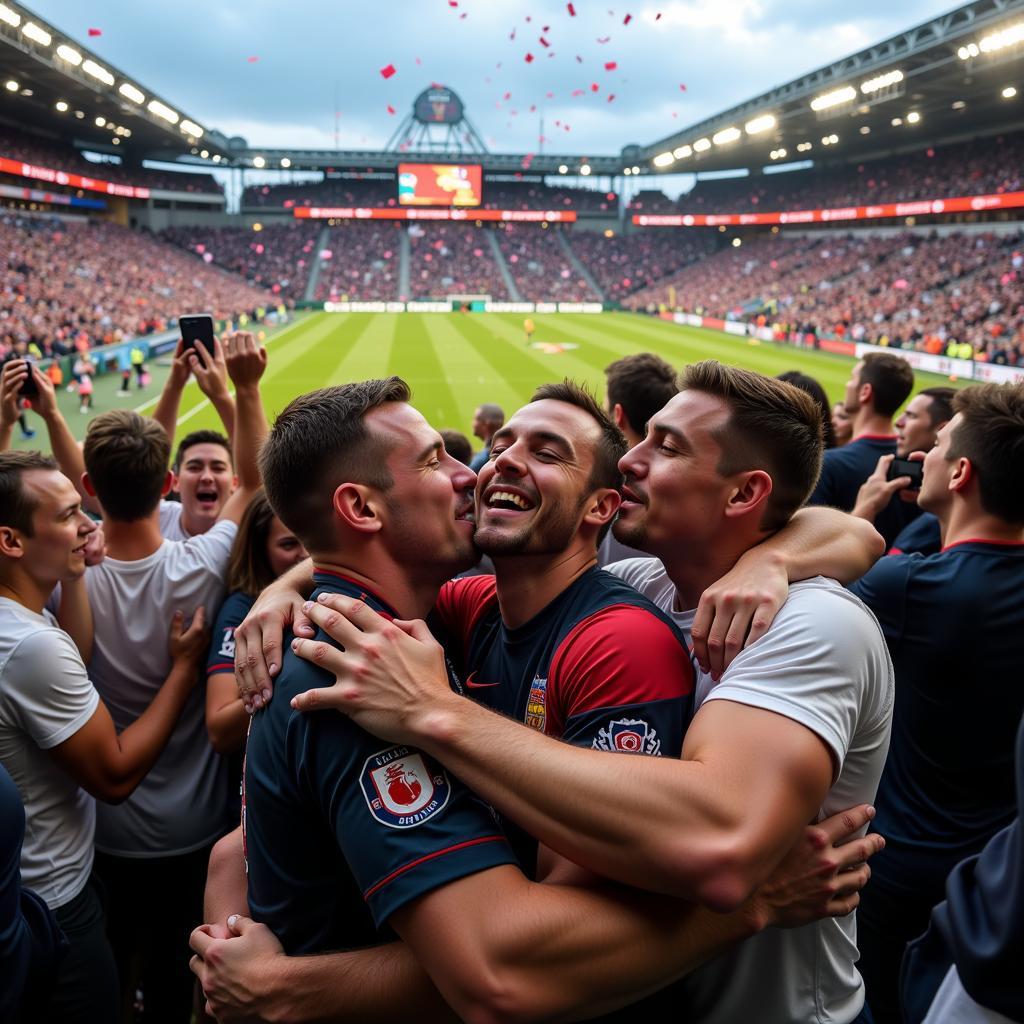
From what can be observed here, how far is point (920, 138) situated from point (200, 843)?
65.4 meters

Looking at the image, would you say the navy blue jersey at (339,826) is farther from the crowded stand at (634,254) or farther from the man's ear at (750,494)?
the crowded stand at (634,254)

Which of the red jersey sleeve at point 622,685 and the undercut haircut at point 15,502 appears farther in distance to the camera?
the undercut haircut at point 15,502

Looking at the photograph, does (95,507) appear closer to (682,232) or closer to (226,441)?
(226,441)

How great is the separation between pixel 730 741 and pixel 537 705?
764 mm

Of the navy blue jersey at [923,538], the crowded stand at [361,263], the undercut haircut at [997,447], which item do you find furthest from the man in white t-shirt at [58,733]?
the crowded stand at [361,263]

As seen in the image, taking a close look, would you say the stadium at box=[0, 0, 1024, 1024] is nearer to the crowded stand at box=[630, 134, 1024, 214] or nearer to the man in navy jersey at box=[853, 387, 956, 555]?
the man in navy jersey at box=[853, 387, 956, 555]

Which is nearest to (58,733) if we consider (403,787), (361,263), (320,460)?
(320,460)

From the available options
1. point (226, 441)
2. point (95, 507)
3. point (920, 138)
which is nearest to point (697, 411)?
point (226, 441)

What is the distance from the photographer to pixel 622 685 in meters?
2.21

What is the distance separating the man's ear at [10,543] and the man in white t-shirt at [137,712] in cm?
64

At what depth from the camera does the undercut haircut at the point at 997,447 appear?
3.60 m

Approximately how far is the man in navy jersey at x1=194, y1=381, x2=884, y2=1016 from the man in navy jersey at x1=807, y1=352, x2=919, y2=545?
376 cm

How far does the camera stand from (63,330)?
99.8 feet

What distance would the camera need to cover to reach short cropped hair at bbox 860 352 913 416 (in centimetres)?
645
